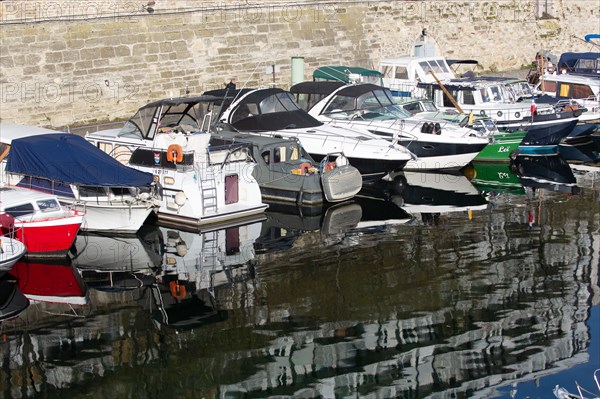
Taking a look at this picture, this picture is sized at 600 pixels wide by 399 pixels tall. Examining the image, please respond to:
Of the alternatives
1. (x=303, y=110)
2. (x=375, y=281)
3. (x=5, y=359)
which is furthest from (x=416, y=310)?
(x=303, y=110)

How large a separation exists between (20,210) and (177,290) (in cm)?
301

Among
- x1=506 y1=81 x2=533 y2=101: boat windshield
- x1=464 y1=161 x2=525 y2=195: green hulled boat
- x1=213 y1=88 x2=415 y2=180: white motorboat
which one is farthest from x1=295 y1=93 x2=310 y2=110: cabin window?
x1=506 y1=81 x2=533 y2=101: boat windshield

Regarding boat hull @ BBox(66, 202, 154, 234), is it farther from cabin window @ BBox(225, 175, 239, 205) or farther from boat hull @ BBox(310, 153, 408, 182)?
boat hull @ BBox(310, 153, 408, 182)

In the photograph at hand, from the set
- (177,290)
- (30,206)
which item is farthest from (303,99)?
(177,290)

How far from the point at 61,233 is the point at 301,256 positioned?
3694 mm

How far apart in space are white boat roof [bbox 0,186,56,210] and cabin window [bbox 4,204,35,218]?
69mm

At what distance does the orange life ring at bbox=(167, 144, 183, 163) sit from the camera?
65.6ft

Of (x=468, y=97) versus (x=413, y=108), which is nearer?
(x=413, y=108)

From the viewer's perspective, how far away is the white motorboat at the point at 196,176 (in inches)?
779

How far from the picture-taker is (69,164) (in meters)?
19.2

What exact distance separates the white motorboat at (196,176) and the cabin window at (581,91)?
37.1ft

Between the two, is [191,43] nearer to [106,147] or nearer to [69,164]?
[106,147]

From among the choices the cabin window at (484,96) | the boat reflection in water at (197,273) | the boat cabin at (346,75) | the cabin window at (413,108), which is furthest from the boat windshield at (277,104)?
the cabin window at (484,96)

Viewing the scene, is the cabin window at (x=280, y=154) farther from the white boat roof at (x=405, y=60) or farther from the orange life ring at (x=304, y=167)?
the white boat roof at (x=405, y=60)
